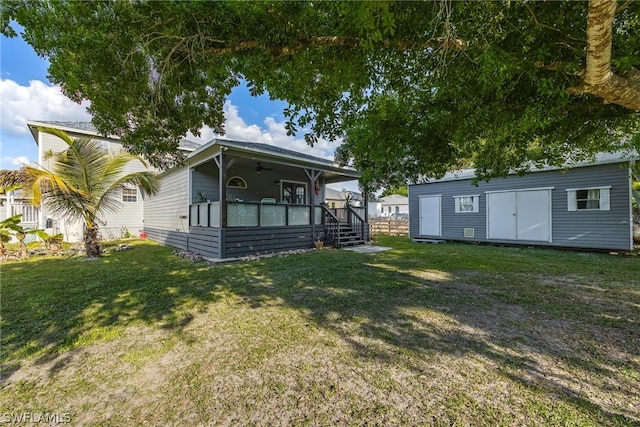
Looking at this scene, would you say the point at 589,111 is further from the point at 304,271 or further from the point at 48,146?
the point at 48,146

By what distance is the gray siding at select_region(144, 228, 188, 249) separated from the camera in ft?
32.9

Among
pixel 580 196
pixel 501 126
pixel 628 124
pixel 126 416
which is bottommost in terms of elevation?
pixel 126 416

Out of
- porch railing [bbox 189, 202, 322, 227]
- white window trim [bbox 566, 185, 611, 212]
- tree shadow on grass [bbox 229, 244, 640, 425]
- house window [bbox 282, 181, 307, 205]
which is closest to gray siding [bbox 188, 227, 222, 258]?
porch railing [bbox 189, 202, 322, 227]

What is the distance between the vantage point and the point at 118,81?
3.20 meters

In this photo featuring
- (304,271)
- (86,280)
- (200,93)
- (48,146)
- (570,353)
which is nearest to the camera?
(570,353)

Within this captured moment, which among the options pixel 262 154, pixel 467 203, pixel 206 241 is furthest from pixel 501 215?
pixel 206 241

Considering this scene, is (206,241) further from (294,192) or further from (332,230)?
(294,192)

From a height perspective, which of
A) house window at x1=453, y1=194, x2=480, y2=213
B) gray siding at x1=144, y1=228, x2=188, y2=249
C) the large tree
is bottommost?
gray siding at x1=144, y1=228, x2=188, y2=249

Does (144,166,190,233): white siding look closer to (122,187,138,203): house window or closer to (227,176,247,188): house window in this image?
(122,187,138,203): house window

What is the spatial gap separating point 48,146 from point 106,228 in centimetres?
406

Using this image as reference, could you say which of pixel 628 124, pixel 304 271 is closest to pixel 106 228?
pixel 304 271

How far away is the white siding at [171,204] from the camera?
10008mm

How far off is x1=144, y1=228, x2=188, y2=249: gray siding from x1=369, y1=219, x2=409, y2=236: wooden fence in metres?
10.8

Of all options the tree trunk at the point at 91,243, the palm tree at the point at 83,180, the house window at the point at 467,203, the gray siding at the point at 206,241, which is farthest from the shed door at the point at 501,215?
the tree trunk at the point at 91,243
